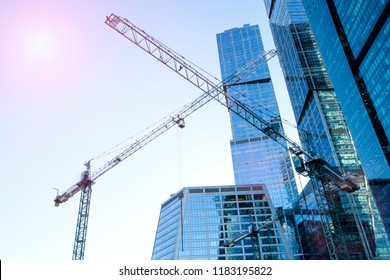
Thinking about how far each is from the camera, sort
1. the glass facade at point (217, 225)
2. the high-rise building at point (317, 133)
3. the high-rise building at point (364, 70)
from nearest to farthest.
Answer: the high-rise building at point (364, 70), the high-rise building at point (317, 133), the glass facade at point (217, 225)

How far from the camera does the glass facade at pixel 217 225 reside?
118688mm

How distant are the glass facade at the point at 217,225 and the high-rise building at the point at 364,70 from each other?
131 ft

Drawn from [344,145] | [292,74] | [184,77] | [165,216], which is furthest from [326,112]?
[184,77]

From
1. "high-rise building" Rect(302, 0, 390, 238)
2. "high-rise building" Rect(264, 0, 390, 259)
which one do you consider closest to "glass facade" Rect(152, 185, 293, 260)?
"high-rise building" Rect(264, 0, 390, 259)

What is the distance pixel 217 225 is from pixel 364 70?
242ft

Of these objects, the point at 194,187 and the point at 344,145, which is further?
the point at 194,187

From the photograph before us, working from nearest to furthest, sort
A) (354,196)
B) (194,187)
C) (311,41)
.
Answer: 1. (354,196)
2. (194,187)
3. (311,41)

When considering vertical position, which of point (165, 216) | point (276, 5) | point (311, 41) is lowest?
point (165, 216)

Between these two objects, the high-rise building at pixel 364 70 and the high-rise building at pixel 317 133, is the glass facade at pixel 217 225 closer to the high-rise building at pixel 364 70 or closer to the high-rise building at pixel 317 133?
the high-rise building at pixel 317 133

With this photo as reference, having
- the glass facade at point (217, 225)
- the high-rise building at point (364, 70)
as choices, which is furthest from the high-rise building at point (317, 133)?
the high-rise building at point (364, 70)

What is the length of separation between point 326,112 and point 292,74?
101 ft

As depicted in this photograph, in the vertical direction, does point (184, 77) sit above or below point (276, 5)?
below

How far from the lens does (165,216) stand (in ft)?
467

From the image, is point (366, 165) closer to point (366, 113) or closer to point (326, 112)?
point (366, 113)
